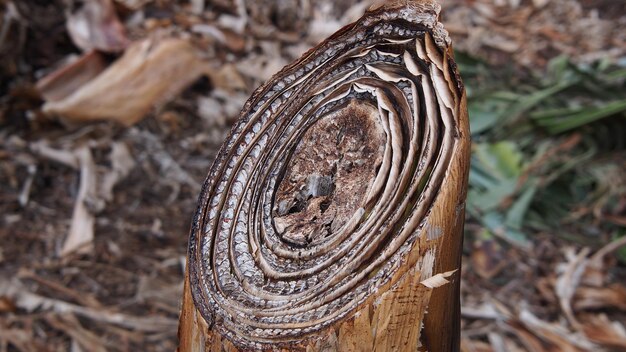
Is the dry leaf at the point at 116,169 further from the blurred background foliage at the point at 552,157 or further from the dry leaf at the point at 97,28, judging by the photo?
the blurred background foliage at the point at 552,157

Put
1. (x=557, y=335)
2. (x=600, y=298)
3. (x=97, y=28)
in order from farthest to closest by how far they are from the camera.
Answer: (x=97, y=28) → (x=600, y=298) → (x=557, y=335)

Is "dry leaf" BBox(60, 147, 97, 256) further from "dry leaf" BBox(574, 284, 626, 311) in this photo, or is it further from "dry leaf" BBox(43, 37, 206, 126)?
"dry leaf" BBox(574, 284, 626, 311)

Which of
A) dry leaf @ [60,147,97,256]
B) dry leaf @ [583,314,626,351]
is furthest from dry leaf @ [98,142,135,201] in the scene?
dry leaf @ [583,314,626,351]

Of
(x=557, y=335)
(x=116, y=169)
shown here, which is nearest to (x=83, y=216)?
(x=116, y=169)

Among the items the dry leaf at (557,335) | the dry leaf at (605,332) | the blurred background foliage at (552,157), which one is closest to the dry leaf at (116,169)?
the blurred background foliage at (552,157)

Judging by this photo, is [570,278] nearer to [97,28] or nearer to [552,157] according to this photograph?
[552,157]

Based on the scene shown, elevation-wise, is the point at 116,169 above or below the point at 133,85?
below

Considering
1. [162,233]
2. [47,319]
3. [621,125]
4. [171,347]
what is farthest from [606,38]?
[47,319]
